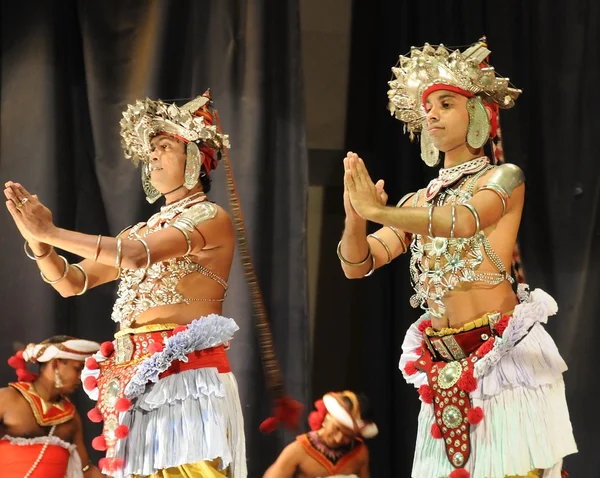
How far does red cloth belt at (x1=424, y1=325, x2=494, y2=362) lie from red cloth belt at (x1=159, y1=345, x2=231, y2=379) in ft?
2.22

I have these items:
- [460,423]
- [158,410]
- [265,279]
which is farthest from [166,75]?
[460,423]

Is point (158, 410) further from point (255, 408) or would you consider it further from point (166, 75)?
point (166, 75)

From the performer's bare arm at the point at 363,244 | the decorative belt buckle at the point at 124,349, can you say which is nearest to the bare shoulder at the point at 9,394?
the decorative belt buckle at the point at 124,349

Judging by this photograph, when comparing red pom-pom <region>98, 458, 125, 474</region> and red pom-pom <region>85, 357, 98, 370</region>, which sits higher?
red pom-pom <region>85, 357, 98, 370</region>

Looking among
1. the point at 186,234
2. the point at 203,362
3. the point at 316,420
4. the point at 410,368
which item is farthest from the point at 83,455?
the point at 410,368

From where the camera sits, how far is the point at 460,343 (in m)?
2.61

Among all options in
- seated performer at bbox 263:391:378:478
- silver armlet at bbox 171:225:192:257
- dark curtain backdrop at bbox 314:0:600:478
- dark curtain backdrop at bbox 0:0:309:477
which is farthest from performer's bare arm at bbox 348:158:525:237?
dark curtain backdrop at bbox 0:0:309:477

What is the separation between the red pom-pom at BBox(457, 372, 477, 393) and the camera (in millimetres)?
2543

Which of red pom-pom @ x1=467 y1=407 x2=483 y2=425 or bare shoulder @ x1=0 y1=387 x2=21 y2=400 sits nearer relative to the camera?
red pom-pom @ x1=467 y1=407 x2=483 y2=425

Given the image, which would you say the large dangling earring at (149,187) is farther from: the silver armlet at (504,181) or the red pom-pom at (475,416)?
the red pom-pom at (475,416)

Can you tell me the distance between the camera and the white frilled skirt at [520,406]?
2.49 meters

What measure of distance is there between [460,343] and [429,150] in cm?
58

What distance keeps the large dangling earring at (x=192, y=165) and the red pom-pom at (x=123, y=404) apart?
682mm

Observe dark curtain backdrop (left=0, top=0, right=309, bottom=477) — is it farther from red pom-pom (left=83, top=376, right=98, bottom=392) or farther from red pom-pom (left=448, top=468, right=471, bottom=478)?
red pom-pom (left=448, top=468, right=471, bottom=478)
